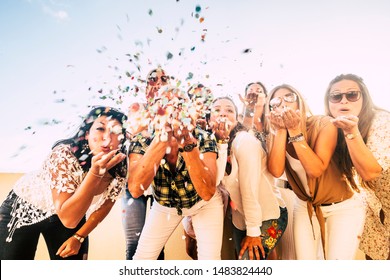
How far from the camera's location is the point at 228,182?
1829 mm

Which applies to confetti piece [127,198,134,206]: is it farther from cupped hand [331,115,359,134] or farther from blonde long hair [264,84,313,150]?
cupped hand [331,115,359,134]

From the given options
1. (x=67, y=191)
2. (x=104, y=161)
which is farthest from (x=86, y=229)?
(x=104, y=161)

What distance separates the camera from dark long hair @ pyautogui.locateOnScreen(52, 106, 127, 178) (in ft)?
5.83

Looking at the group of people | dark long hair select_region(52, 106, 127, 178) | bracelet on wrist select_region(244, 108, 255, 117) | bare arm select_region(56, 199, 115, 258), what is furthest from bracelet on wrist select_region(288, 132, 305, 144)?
bare arm select_region(56, 199, 115, 258)

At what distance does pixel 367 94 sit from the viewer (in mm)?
1884

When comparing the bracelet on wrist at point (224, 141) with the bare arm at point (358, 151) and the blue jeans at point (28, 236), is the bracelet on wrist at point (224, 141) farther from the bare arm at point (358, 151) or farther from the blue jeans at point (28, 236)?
the blue jeans at point (28, 236)

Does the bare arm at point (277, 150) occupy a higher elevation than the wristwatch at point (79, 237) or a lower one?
higher

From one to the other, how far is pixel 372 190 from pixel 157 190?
1.08 meters

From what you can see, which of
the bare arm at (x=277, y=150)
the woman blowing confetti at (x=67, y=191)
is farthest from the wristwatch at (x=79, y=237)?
the bare arm at (x=277, y=150)

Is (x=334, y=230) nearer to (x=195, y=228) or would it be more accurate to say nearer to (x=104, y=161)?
(x=195, y=228)

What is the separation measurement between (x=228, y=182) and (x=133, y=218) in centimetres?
51

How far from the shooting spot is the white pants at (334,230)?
1.76 m
